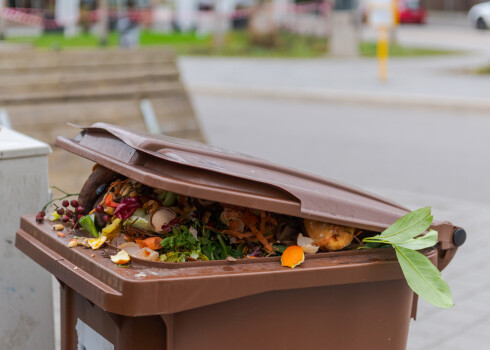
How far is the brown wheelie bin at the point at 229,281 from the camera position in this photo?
2299mm

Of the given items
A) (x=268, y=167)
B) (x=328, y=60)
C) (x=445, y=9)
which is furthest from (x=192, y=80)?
(x=445, y=9)

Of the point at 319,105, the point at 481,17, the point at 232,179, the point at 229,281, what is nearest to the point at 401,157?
the point at 319,105

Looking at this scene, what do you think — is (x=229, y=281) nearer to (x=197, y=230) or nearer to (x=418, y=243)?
(x=197, y=230)

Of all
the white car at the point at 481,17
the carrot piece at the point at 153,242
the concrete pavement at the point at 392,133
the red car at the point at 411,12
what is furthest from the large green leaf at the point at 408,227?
the red car at the point at 411,12

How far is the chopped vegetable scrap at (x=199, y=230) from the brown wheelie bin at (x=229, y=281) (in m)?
0.05

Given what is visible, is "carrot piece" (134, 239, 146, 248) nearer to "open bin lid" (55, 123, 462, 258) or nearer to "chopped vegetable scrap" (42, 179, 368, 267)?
"chopped vegetable scrap" (42, 179, 368, 267)

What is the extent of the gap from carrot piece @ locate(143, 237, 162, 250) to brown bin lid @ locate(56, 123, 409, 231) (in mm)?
206

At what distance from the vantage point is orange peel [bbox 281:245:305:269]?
244 centimetres

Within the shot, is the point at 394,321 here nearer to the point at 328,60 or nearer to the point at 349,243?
the point at 349,243

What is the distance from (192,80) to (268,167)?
1391cm

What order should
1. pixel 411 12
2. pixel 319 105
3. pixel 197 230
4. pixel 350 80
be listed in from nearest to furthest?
pixel 197 230 → pixel 319 105 → pixel 350 80 → pixel 411 12

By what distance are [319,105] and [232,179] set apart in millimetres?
11706

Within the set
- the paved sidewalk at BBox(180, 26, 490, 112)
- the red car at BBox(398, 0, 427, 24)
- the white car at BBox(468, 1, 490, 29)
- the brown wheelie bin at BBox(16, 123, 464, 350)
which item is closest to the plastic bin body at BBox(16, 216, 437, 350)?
the brown wheelie bin at BBox(16, 123, 464, 350)

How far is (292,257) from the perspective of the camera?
2455 mm
